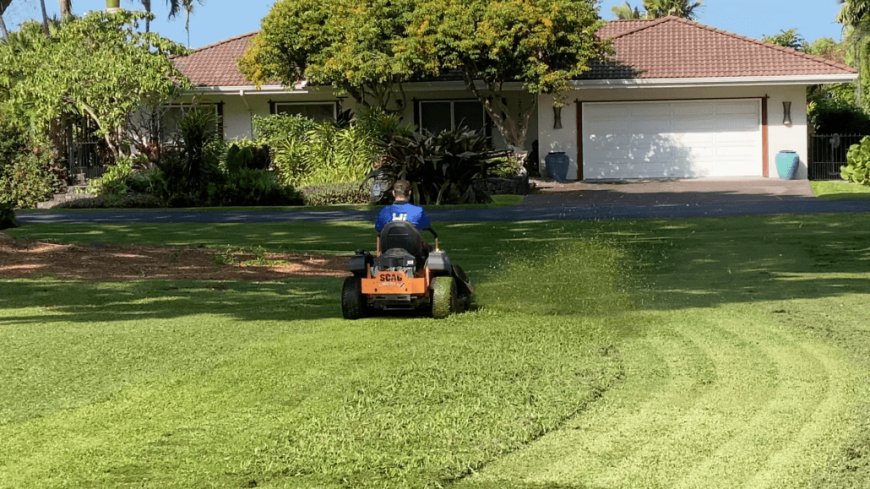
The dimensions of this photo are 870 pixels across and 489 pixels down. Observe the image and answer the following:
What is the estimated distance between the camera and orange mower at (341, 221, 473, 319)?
37.1 feet

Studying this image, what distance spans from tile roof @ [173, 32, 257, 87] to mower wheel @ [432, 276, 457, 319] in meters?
27.6

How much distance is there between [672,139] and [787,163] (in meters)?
3.53

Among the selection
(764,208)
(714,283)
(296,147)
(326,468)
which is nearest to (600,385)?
(326,468)

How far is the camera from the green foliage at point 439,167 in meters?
28.4

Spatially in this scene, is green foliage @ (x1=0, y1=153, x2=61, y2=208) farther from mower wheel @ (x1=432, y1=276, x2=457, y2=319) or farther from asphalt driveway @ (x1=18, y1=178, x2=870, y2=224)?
mower wheel @ (x1=432, y1=276, x2=457, y2=319)

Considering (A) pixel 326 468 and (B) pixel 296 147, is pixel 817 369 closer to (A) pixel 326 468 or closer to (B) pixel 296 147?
(A) pixel 326 468

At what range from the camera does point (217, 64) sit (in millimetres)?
41875

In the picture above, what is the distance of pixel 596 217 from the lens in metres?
25.0

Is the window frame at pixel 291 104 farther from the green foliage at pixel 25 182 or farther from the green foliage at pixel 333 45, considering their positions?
the green foliage at pixel 25 182

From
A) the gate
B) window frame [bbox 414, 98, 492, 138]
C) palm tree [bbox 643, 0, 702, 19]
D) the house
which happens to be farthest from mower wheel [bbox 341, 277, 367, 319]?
palm tree [bbox 643, 0, 702, 19]

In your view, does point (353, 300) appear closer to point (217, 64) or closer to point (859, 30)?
point (217, 64)

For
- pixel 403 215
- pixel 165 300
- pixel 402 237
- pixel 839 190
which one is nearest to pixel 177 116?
Answer: pixel 839 190

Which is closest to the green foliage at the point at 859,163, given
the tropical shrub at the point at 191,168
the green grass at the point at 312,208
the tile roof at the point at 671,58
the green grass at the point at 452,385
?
the tile roof at the point at 671,58

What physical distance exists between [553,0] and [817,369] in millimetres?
26406
